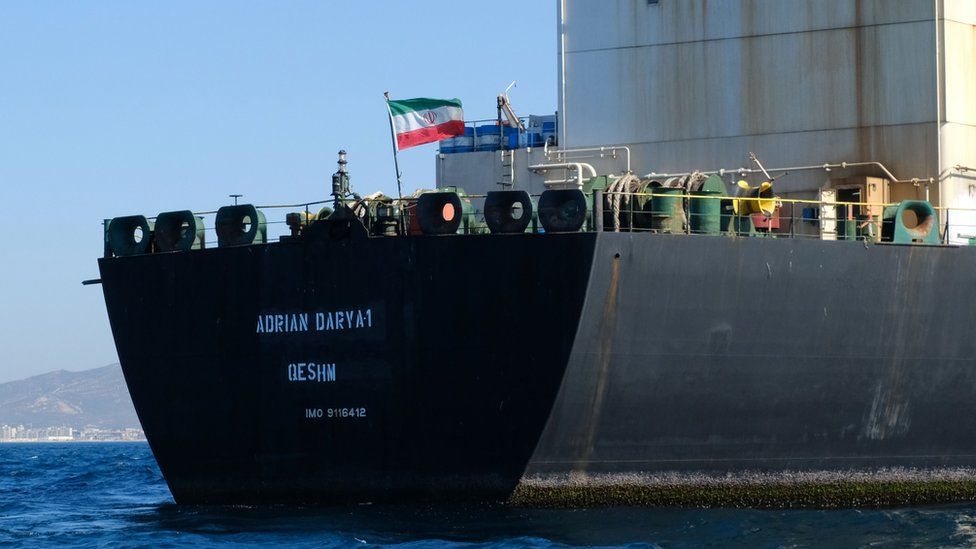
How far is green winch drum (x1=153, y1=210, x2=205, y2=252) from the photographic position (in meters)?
23.1

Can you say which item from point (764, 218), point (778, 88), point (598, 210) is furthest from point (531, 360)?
point (778, 88)

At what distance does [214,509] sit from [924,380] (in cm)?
1010

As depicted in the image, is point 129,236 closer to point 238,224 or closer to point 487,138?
point 238,224

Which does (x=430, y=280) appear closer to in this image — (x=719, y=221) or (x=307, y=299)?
(x=307, y=299)

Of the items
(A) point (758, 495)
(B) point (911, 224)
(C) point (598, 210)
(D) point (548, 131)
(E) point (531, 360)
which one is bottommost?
(A) point (758, 495)

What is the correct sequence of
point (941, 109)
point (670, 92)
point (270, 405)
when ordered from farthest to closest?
point (670, 92) → point (941, 109) → point (270, 405)

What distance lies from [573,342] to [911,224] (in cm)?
576

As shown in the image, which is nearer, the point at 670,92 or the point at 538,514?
the point at 538,514

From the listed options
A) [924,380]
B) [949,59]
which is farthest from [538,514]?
[949,59]

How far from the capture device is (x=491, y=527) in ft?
65.5

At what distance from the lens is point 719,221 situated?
71.7 feet

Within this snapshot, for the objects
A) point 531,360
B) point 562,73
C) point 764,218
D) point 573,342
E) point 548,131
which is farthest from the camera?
point 548,131

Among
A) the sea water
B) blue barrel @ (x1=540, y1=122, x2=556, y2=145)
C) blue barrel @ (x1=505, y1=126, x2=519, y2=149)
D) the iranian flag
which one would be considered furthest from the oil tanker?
blue barrel @ (x1=505, y1=126, x2=519, y2=149)

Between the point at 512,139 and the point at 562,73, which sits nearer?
the point at 562,73
